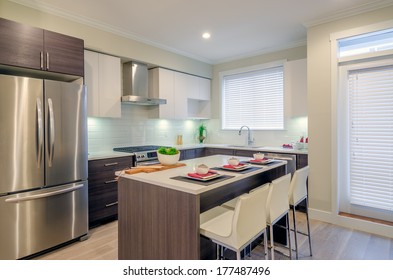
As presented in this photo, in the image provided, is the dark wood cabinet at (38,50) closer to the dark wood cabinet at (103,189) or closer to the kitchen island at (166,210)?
the dark wood cabinet at (103,189)

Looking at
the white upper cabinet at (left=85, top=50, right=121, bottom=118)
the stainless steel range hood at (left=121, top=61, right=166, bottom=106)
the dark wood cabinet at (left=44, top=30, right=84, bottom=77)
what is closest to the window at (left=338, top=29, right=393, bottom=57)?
the stainless steel range hood at (left=121, top=61, right=166, bottom=106)

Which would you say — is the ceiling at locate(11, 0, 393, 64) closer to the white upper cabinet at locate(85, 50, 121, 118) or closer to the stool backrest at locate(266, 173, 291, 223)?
the white upper cabinet at locate(85, 50, 121, 118)

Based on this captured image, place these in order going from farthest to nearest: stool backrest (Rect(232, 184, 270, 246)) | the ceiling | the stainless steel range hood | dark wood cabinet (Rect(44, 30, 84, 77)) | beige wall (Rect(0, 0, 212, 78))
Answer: the stainless steel range hood, the ceiling, beige wall (Rect(0, 0, 212, 78)), dark wood cabinet (Rect(44, 30, 84, 77)), stool backrest (Rect(232, 184, 270, 246))

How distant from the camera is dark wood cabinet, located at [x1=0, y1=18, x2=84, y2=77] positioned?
222 cm

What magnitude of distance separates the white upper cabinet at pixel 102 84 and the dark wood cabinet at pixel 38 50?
21.2 inches

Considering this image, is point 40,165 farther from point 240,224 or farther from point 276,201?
point 276,201

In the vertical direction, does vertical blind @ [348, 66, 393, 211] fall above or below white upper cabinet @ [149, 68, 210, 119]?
below

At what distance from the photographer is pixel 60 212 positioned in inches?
100

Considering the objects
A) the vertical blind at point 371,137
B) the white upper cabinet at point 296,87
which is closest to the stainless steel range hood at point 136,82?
the white upper cabinet at point 296,87

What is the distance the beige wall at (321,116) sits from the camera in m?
3.21

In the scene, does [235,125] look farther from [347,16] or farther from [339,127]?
[347,16]

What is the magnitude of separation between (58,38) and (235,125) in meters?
3.57

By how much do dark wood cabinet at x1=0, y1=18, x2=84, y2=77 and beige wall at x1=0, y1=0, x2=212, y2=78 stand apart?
492 mm
